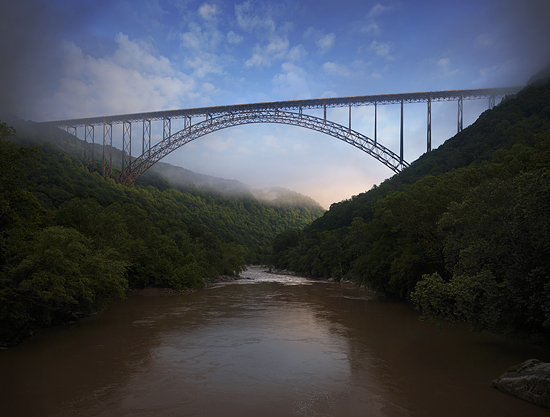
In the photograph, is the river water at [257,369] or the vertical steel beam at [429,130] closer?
the river water at [257,369]

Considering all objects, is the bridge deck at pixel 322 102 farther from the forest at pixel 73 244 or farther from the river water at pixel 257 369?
the river water at pixel 257 369

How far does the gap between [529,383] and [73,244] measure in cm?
1423

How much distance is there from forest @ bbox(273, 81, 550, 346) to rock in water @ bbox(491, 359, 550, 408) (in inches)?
52.9

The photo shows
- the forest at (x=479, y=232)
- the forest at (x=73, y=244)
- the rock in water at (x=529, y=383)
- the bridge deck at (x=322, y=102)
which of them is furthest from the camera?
the bridge deck at (x=322, y=102)

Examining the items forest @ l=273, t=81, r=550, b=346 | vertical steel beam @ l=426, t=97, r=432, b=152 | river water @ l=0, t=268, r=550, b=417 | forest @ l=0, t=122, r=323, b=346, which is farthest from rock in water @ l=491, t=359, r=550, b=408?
vertical steel beam @ l=426, t=97, r=432, b=152

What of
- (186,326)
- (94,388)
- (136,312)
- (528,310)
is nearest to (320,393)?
(94,388)

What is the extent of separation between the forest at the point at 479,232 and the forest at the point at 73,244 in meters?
11.9

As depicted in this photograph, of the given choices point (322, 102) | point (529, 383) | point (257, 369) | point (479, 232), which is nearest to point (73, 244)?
point (257, 369)

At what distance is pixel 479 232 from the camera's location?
1044cm

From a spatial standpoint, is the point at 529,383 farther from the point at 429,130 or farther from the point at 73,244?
the point at 429,130

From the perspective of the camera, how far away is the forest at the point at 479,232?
29.4 feet

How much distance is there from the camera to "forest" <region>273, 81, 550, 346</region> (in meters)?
8.97

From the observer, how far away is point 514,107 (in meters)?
35.8

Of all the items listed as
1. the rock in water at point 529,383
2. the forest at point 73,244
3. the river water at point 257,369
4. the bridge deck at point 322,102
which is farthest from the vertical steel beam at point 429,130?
the rock in water at point 529,383
